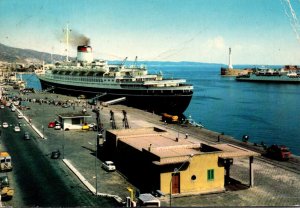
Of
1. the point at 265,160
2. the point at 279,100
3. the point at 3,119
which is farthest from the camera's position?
the point at 279,100

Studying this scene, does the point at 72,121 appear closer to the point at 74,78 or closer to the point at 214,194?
the point at 214,194

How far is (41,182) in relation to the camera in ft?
105

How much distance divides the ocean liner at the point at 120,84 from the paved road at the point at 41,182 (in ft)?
156

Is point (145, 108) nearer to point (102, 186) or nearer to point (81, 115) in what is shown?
point (81, 115)

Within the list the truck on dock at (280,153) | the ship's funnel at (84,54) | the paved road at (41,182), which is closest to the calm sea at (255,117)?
the truck on dock at (280,153)

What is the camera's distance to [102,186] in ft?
104

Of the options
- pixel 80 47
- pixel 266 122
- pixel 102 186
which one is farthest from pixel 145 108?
pixel 102 186

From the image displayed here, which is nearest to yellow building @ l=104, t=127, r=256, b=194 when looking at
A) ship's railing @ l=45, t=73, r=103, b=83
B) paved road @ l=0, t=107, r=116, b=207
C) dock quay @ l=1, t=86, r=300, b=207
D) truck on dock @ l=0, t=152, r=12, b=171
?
dock quay @ l=1, t=86, r=300, b=207

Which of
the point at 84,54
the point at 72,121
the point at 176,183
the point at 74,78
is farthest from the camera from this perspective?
the point at 84,54

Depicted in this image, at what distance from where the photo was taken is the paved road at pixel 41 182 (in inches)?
1088

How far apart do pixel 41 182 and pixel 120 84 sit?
7042cm

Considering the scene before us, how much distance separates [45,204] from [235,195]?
→ 49.2 ft

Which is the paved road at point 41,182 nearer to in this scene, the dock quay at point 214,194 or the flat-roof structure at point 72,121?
the dock quay at point 214,194

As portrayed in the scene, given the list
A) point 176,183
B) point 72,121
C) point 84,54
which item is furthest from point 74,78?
point 176,183
